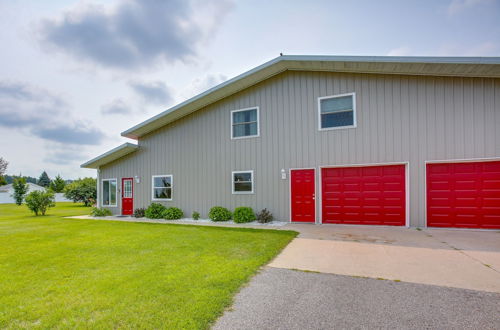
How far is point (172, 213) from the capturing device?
35.1 ft

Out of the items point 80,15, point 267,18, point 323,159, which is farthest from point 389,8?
point 80,15

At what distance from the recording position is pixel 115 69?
1195cm

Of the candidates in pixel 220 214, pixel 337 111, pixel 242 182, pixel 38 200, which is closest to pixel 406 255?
pixel 337 111

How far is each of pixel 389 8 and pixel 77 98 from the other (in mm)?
16714

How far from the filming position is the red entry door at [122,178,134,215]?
1247 cm

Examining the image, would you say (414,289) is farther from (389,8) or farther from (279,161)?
(389,8)

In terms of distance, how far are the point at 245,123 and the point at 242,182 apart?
2570mm

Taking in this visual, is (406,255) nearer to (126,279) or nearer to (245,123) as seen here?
(126,279)

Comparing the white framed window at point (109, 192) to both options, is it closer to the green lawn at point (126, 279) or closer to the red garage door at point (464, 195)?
the green lawn at point (126, 279)

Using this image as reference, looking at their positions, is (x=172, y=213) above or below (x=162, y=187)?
below

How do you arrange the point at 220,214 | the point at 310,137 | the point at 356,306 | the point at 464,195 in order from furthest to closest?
1. the point at 220,214
2. the point at 310,137
3. the point at 464,195
4. the point at 356,306

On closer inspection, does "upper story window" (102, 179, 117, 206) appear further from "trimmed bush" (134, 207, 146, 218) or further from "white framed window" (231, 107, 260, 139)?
"white framed window" (231, 107, 260, 139)

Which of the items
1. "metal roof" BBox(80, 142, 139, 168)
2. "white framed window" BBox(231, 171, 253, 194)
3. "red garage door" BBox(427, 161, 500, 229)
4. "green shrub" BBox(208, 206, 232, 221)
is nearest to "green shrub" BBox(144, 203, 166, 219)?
"green shrub" BBox(208, 206, 232, 221)

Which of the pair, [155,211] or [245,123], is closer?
[245,123]
